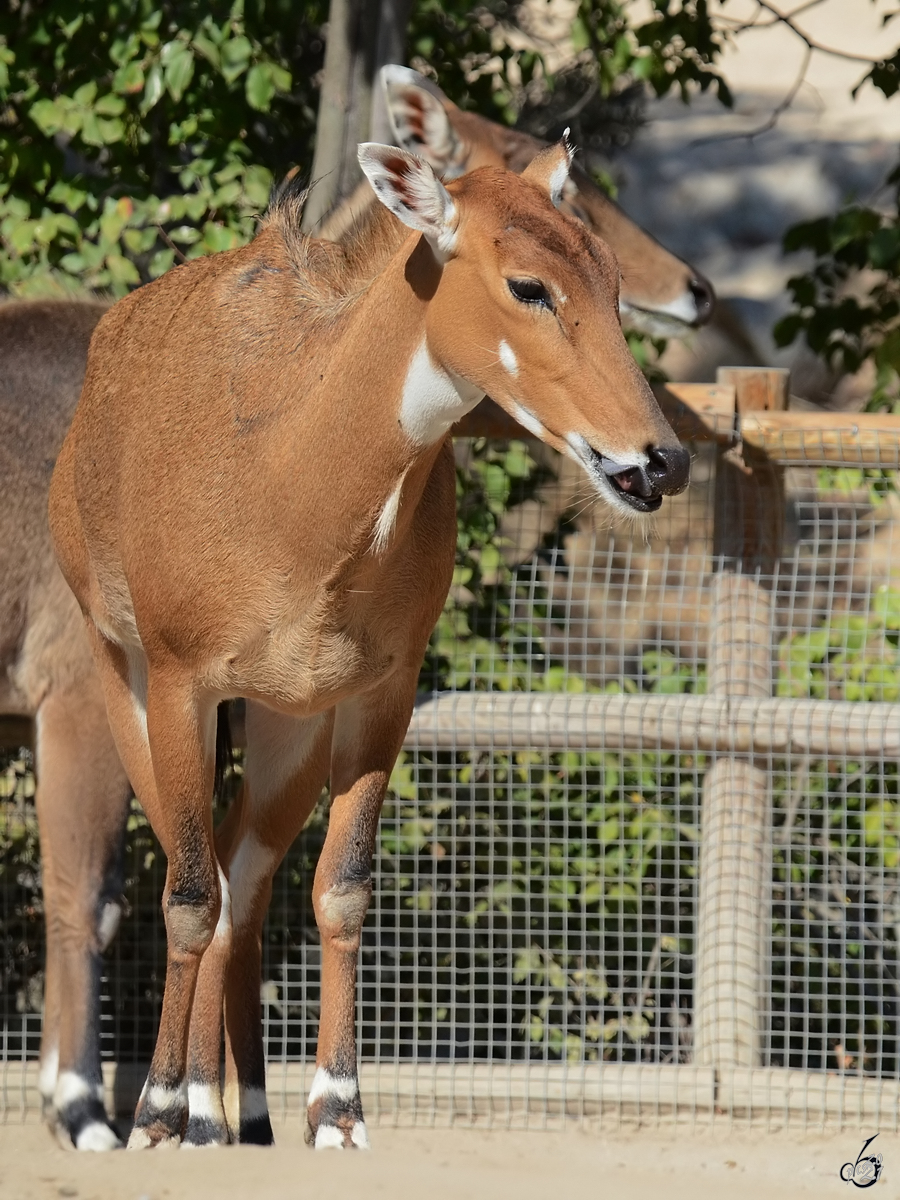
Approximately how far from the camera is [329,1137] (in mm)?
3461

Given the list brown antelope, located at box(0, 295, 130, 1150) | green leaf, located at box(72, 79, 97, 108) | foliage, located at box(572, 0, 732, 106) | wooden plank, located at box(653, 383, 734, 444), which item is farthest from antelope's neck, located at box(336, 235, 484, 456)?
foliage, located at box(572, 0, 732, 106)

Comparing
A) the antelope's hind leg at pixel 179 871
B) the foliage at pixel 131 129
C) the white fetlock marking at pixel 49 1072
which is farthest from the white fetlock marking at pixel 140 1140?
the foliage at pixel 131 129

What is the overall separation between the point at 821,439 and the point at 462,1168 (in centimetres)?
239

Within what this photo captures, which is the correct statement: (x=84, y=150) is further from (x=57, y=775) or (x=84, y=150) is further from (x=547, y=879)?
(x=547, y=879)

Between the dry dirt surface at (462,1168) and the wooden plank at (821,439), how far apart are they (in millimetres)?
1990

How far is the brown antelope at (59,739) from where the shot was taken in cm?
455

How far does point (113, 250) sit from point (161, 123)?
24.7 inches

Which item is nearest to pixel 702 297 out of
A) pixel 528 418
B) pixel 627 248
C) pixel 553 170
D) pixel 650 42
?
pixel 627 248

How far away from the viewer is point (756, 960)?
4.71 metres

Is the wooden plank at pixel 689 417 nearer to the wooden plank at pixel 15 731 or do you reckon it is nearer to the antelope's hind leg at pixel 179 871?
the antelope's hind leg at pixel 179 871

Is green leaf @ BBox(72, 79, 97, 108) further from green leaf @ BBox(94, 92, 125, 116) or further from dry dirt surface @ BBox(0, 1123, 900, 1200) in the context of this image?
dry dirt surface @ BBox(0, 1123, 900, 1200)

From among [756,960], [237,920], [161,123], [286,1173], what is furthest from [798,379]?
[286,1173]

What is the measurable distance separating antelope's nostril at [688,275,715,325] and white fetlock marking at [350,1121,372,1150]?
10.1 ft

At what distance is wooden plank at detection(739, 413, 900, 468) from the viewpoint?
184 inches
